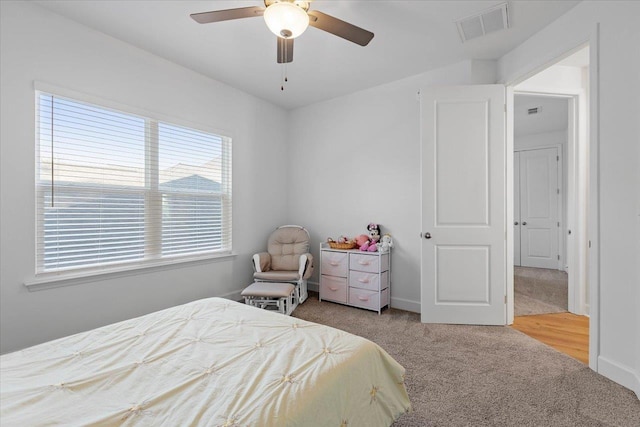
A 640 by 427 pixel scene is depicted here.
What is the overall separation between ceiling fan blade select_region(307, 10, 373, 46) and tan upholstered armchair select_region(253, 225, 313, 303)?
2.45 metres

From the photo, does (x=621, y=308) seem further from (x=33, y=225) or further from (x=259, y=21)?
(x=33, y=225)

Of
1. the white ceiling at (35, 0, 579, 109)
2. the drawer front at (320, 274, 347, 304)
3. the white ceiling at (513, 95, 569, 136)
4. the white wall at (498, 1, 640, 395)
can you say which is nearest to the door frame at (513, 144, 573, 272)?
the white ceiling at (513, 95, 569, 136)

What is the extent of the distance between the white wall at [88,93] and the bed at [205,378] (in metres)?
1.32

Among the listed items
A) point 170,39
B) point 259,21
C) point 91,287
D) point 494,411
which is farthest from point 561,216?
point 91,287

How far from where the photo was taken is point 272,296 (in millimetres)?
3131

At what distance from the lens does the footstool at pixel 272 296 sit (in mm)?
3145

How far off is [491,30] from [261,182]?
120 inches

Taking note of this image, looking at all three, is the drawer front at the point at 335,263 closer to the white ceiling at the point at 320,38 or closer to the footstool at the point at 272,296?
the footstool at the point at 272,296

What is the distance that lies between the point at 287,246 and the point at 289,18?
9.37 feet

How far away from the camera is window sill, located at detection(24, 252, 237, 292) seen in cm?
233

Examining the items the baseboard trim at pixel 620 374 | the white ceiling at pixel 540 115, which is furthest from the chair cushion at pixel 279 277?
the white ceiling at pixel 540 115

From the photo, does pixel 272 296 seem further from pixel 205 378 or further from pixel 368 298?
pixel 205 378

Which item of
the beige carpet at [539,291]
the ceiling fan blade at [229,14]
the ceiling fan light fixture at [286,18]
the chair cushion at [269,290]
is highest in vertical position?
the ceiling fan blade at [229,14]

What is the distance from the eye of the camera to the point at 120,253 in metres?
2.82
